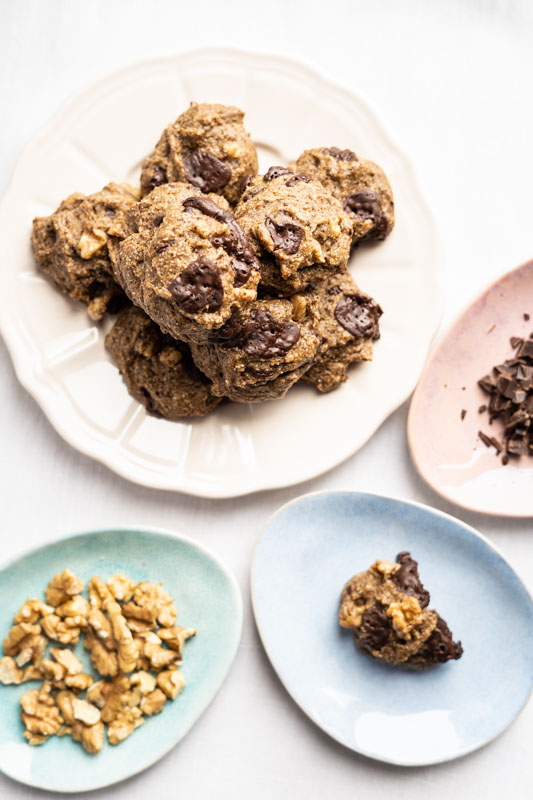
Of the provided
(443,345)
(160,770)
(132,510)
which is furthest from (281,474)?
(160,770)

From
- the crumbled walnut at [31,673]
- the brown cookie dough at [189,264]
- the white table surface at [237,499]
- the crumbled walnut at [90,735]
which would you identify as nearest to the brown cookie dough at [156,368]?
the brown cookie dough at [189,264]

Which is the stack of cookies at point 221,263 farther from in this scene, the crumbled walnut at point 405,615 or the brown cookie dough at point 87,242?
the crumbled walnut at point 405,615

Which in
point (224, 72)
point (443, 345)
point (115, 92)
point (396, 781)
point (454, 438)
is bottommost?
point (396, 781)

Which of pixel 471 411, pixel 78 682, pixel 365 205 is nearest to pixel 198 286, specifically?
pixel 365 205

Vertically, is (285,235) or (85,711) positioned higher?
(285,235)

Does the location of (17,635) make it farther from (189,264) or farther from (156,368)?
(189,264)

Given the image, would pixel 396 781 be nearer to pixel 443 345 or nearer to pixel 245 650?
pixel 245 650

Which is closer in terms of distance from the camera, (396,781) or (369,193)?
(369,193)
